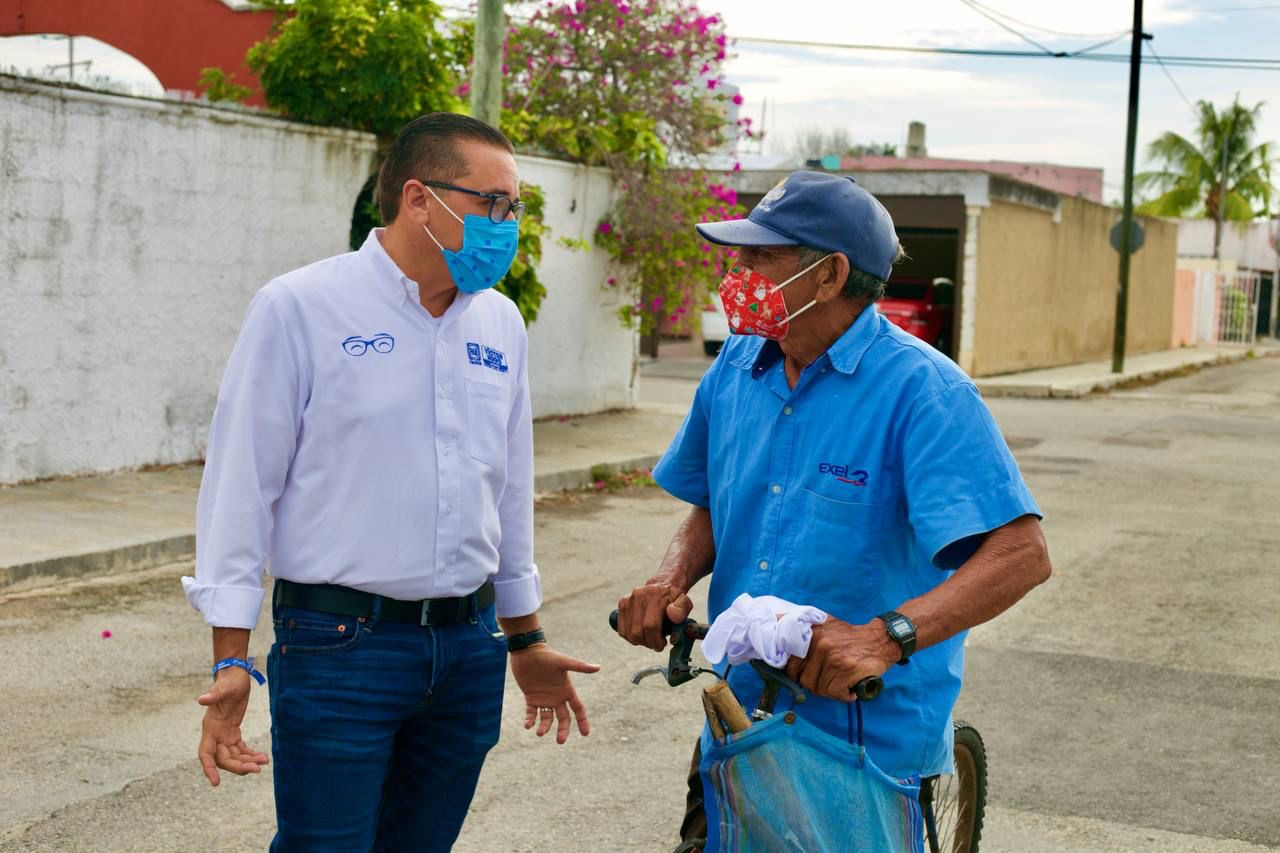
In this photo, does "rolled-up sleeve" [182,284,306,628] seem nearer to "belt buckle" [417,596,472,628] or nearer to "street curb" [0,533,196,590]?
"belt buckle" [417,596,472,628]

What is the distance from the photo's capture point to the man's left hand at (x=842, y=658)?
8.54 feet

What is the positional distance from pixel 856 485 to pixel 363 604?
36.3 inches

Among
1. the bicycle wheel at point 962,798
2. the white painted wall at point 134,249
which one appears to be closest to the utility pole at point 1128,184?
the white painted wall at point 134,249

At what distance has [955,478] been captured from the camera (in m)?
2.71

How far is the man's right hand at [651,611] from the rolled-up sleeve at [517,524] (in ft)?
0.81

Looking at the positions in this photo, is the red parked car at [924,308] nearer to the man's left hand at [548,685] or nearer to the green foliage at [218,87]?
the green foliage at [218,87]

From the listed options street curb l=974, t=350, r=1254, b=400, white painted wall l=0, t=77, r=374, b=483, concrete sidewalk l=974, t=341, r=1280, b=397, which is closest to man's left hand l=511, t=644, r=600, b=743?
white painted wall l=0, t=77, r=374, b=483

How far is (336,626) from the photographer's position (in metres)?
2.86

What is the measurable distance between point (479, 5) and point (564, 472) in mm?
3591

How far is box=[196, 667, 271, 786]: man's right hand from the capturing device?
2.81 metres

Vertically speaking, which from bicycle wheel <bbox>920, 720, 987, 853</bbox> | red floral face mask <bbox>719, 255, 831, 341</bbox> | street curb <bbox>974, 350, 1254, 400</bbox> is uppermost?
red floral face mask <bbox>719, 255, 831, 341</bbox>

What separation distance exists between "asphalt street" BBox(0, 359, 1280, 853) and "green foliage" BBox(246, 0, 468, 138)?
12.7ft

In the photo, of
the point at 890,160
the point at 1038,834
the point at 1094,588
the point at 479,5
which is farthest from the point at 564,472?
the point at 890,160

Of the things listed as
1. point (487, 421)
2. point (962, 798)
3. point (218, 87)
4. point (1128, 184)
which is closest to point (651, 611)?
point (487, 421)
